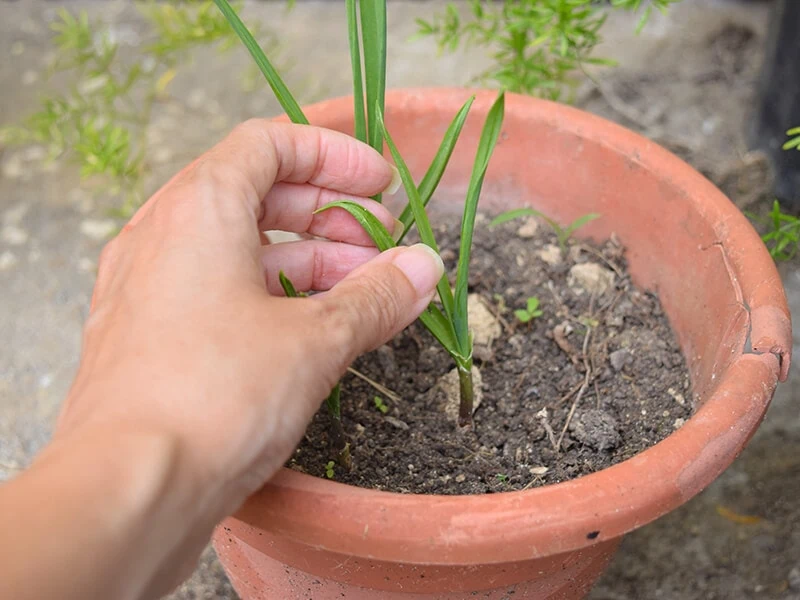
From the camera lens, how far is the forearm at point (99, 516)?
1.77 ft

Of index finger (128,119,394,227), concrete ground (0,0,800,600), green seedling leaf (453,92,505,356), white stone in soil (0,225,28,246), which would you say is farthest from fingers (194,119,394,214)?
white stone in soil (0,225,28,246)

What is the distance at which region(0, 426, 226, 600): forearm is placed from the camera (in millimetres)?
538

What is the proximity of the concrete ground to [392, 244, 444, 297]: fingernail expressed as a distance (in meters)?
0.71

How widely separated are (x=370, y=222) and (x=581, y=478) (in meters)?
0.33

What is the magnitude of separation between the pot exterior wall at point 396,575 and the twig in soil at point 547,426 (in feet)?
0.45

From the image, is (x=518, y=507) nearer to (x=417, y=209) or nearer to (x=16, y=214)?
(x=417, y=209)

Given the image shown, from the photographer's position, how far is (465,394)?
97 cm

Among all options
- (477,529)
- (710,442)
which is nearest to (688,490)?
(710,442)

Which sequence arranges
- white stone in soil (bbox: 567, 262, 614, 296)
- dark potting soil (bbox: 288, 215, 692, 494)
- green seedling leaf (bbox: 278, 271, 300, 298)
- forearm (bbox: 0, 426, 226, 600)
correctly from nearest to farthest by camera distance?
forearm (bbox: 0, 426, 226, 600) → green seedling leaf (bbox: 278, 271, 300, 298) → dark potting soil (bbox: 288, 215, 692, 494) → white stone in soil (bbox: 567, 262, 614, 296)

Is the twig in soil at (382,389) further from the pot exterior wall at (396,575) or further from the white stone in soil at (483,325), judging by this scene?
the pot exterior wall at (396,575)

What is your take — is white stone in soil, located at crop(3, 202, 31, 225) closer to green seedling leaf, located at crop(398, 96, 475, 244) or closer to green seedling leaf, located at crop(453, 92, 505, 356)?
green seedling leaf, located at crop(398, 96, 475, 244)

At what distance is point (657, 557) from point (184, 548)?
3.04ft

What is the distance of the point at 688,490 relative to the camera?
0.74m

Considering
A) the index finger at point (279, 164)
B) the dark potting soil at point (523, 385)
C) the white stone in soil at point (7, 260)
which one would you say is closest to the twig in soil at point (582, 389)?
the dark potting soil at point (523, 385)
